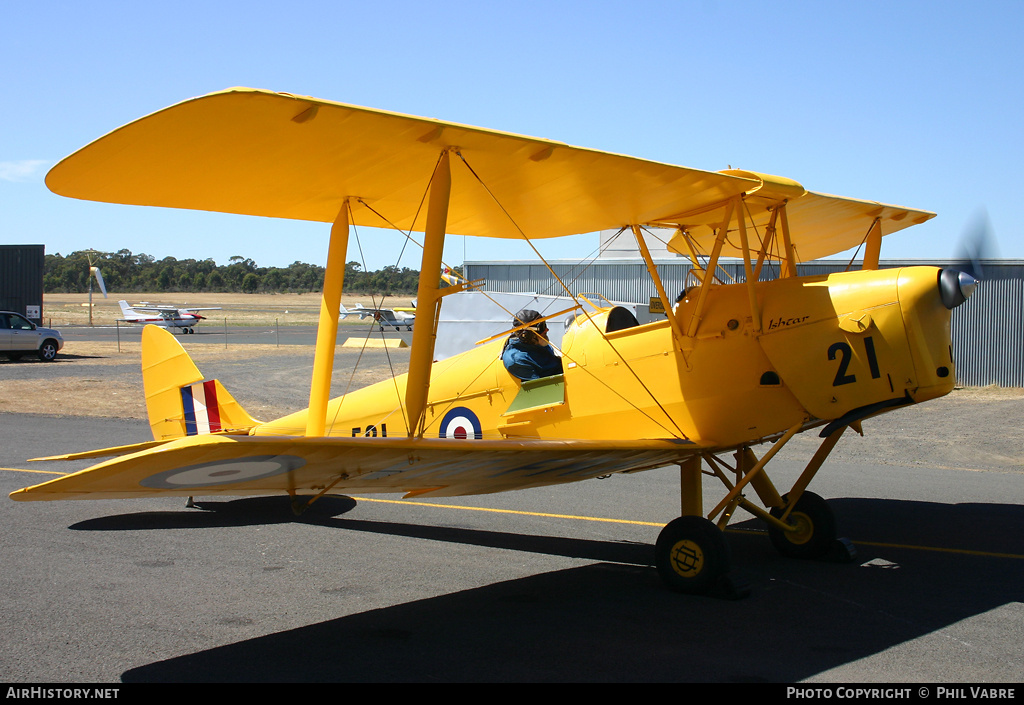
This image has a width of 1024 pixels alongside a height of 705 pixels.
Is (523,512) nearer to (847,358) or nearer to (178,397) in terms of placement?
(178,397)

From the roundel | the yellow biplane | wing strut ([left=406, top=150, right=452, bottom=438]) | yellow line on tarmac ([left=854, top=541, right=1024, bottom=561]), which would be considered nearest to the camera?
the yellow biplane

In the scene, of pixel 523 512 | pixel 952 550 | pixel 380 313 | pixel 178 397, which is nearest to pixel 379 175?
pixel 380 313

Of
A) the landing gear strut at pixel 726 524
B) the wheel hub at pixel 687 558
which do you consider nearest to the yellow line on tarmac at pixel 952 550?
the landing gear strut at pixel 726 524

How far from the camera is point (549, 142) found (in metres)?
4.68

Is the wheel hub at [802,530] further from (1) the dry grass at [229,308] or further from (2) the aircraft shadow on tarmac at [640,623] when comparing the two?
(1) the dry grass at [229,308]

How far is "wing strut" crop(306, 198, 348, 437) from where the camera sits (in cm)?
570

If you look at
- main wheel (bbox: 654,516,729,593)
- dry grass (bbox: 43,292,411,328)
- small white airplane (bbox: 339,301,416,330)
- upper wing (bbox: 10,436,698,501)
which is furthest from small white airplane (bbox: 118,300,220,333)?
main wheel (bbox: 654,516,729,593)

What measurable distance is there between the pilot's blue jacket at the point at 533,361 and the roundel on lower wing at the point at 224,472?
2753 mm

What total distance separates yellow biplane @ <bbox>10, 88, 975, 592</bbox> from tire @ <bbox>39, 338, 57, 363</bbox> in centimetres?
2513

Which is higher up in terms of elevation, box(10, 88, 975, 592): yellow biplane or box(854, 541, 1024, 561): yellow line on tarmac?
box(10, 88, 975, 592): yellow biplane

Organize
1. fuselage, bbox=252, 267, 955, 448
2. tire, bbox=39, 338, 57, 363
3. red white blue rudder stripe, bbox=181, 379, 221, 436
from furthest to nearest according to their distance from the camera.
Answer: tire, bbox=39, 338, 57, 363 → red white blue rudder stripe, bbox=181, 379, 221, 436 → fuselage, bbox=252, 267, 955, 448

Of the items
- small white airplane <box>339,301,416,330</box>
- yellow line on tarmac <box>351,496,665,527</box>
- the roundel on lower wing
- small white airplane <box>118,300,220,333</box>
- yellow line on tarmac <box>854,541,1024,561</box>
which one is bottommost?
yellow line on tarmac <box>351,496,665,527</box>

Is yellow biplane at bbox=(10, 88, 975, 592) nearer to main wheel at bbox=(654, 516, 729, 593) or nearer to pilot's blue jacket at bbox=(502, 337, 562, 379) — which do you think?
main wheel at bbox=(654, 516, 729, 593)

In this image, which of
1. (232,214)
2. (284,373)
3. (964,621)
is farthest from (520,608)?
(284,373)
